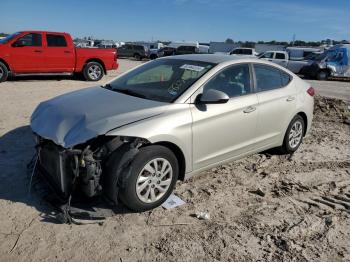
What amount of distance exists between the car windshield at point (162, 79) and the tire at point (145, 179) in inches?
27.1

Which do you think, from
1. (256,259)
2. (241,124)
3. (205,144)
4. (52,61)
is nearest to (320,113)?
(241,124)

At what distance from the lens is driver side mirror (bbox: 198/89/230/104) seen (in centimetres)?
409

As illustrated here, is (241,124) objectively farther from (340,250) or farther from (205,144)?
(340,250)

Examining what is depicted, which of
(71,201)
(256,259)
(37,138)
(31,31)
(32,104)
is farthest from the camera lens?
(31,31)

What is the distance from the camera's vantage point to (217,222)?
3785 mm

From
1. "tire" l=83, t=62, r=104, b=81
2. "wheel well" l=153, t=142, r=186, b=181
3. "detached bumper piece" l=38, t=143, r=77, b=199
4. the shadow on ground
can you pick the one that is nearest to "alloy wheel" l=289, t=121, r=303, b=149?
"wheel well" l=153, t=142, r=186, b=181

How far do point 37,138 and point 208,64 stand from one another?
7.37 feet

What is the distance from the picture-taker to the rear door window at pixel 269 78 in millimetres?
5066

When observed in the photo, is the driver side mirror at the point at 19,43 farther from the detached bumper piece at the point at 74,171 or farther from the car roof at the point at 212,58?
the detached bumper piece at the point at 74,171

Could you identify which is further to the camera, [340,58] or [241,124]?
[340,58]

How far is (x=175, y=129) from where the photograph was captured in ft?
12.8

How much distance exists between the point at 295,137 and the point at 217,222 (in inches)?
107

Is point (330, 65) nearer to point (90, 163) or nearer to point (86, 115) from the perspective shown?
point (86, 115)

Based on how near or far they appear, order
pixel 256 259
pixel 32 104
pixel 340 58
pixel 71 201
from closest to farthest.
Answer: pixel 256 259 → pixel 71 201 → pixel 32 104 → pixel 340 58
